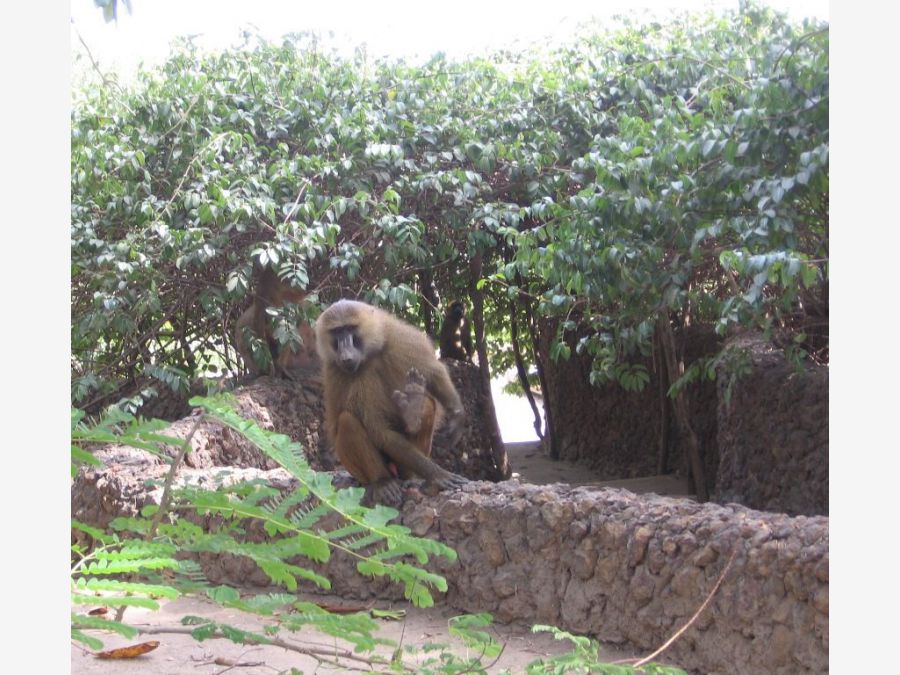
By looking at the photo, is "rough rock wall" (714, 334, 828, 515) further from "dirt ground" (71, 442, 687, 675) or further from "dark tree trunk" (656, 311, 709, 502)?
"dirt ground" (71, 442, 687, 675)

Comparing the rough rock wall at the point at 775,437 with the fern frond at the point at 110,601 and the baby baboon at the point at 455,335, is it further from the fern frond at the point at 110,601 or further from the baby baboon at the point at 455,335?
the fern frond at the point at 110,601

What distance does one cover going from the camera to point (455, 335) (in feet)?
36.0

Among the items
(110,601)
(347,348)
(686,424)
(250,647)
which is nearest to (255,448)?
(347,348)

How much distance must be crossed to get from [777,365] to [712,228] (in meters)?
3.18

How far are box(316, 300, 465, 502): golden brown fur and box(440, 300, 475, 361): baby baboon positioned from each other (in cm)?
450

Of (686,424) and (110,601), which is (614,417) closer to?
(686,424)

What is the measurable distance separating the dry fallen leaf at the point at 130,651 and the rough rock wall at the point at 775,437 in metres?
4.64

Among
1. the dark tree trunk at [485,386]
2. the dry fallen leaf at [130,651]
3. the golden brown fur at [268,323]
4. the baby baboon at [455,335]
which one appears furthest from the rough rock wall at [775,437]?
the dry fallen leaf at [130,651]

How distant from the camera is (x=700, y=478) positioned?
9.73 m

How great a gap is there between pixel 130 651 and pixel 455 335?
6758mm

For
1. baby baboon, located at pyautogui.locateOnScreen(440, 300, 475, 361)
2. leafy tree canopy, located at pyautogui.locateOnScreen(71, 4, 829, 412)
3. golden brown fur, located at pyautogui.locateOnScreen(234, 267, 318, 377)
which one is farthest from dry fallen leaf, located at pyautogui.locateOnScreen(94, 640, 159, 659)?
baby baboon, located at pyautogui.locateOnScreen(440, 300, 475, 361)

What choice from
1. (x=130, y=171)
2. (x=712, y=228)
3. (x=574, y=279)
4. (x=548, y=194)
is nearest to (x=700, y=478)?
(x=548, y=194)

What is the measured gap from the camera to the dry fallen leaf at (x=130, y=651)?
4.50 metres

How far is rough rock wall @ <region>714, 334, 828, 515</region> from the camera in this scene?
25.6ft
